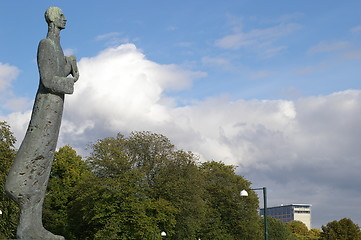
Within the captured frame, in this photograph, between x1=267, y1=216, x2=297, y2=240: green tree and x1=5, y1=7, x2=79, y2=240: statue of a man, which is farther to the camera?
x1=267, y1=216, x2=297, y2=240: green tree

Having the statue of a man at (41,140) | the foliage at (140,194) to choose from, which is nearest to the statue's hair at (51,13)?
the statue of a man at (41,140)

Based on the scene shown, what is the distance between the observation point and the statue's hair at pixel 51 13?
10.1 meters

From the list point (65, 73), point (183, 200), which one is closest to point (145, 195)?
point (183, 200)

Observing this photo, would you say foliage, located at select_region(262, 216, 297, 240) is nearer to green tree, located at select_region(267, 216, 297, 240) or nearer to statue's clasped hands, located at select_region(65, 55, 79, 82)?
green tree, located at select_region(267, 216, 297, 240)

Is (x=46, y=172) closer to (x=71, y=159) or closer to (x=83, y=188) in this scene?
(x=83, y=188)

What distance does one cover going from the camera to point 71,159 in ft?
215

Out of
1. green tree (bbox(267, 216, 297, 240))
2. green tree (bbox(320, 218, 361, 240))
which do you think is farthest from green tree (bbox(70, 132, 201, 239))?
green tree (bbox(320, 218, 361, 240))

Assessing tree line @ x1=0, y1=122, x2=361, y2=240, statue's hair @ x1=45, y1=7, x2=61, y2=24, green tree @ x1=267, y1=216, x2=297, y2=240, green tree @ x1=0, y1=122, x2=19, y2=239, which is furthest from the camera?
green tree @ x1=267, y1=216, x2=297, y2=240

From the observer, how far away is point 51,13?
10.1 meters

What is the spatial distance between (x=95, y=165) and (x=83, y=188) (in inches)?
97.4

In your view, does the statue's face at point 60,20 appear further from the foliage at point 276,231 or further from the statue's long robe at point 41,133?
the foliage at point 276,231

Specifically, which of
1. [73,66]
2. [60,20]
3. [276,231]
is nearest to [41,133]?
[73,66]

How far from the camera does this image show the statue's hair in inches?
396

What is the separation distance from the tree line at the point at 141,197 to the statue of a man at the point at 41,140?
82.1 feet
